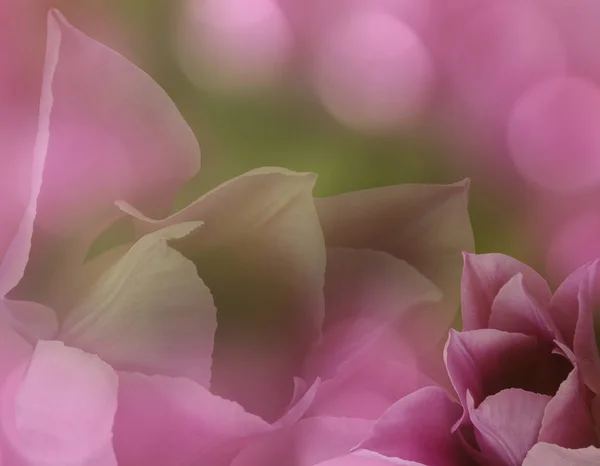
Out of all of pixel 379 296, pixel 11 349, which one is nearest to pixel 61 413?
pixel 11 349

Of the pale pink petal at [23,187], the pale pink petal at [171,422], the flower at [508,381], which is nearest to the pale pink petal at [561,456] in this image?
the flower at [508,381]

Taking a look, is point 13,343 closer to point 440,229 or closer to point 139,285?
Result: point 139,285

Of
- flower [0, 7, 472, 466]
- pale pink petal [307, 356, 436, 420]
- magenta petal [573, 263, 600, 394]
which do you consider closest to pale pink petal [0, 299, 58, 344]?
flower [0, 7, 472, 466]

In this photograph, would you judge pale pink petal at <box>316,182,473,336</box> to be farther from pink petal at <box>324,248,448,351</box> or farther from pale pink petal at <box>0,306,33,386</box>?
pale pink petal at <box>0,306,33,386</box>

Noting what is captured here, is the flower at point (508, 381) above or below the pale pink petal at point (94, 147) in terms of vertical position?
below

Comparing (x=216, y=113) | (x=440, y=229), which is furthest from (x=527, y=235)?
(x=216, y=113)

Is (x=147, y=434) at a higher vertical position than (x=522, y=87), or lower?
lower

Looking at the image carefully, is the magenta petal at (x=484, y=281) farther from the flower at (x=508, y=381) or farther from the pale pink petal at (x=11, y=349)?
the pale pink petal at (x=11, y=349)
